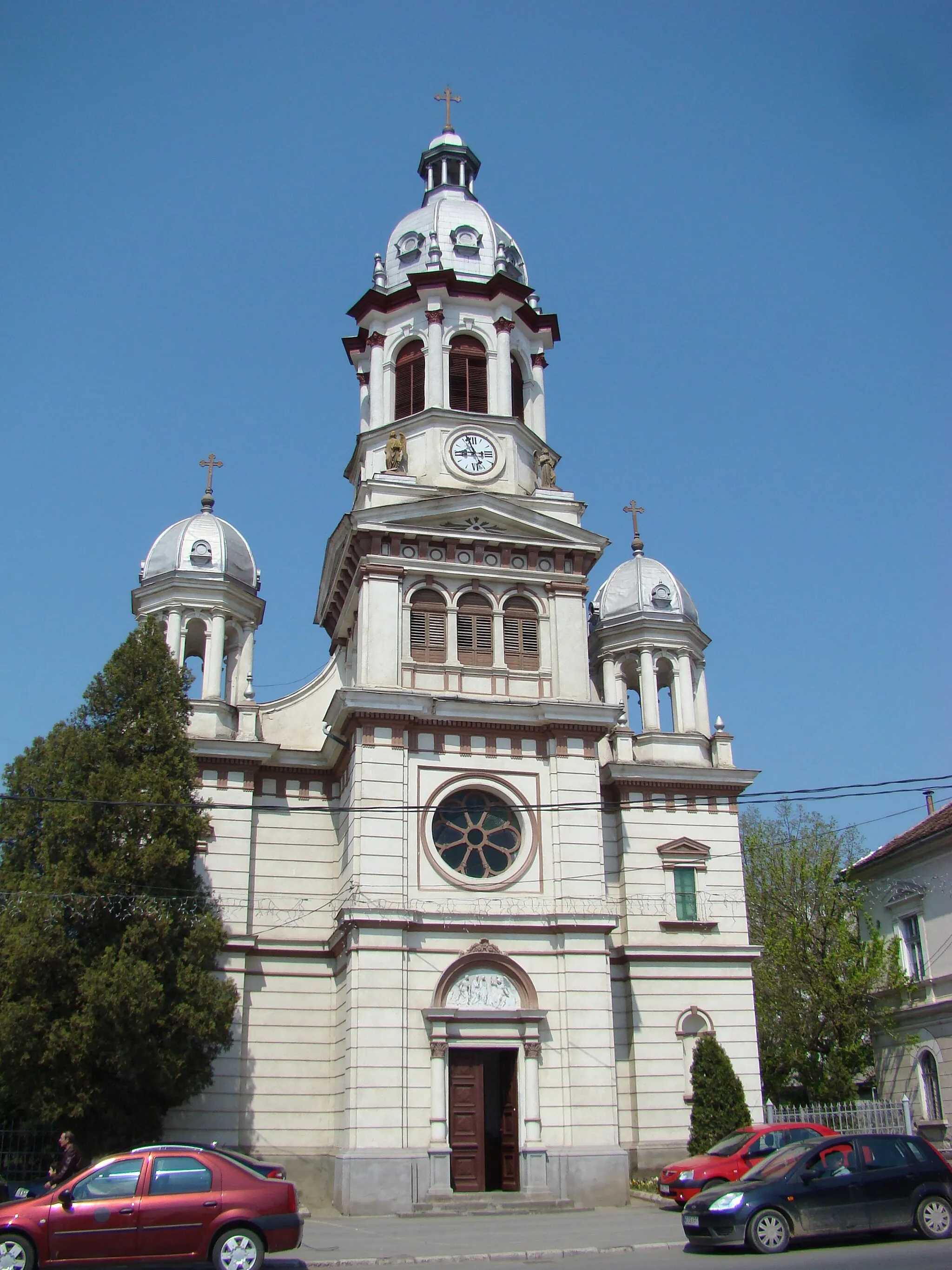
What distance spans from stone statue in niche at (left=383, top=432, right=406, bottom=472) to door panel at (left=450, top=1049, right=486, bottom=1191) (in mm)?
15992

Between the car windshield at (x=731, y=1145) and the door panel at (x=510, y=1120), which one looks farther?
the door panel at (x=510, y=1120)

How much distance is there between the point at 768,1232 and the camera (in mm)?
17672

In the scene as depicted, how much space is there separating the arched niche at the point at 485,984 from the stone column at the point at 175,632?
12.2m

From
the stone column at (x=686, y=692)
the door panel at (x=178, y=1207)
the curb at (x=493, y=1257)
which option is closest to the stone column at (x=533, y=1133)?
the curb at (x=493, y=1257)

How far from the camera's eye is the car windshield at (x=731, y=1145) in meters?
25.2

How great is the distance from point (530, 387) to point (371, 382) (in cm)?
509

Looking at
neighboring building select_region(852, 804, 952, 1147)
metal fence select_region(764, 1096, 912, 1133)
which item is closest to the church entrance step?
metal fence select_region(764, 1096, 912, 1133)

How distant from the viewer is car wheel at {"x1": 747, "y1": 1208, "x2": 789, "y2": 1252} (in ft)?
57.6

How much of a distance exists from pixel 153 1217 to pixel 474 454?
24.1m

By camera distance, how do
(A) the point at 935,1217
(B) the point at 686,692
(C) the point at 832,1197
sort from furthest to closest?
(B) the point at 686,692 < (A) the point at 935,1217 < (C) the point at 832,1197

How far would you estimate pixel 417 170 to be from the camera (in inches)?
1745

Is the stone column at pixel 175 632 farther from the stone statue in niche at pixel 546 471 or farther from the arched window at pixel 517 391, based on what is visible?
the arched window at pixel 517 391

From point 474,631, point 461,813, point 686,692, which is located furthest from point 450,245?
point 461,813

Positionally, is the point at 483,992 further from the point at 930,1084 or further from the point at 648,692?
the point at 930,1084
